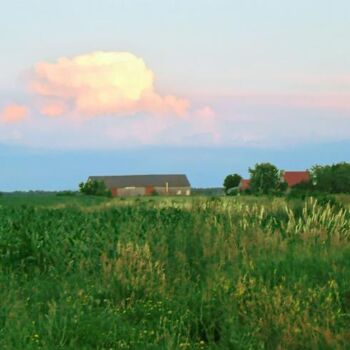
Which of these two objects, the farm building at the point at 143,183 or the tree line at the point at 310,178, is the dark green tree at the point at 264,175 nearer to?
the tree line at the point at 310,178

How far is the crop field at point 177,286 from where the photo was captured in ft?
27.0

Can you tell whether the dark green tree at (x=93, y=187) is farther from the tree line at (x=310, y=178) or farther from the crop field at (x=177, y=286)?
the crop field at (x=177, y=286)

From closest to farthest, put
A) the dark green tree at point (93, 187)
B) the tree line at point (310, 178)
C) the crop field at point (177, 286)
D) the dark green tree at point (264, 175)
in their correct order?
the crop field at point (177, 286) < the dark green tree at point (93, 187) < the tree line at point (310, 178) < the dark green tree at point (264, 175)

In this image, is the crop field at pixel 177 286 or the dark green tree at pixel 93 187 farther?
→ the dark green tree at pixel 93 187

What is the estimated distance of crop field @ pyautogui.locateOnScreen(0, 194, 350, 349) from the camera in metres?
8.22

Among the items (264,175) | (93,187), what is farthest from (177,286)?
(264,175)

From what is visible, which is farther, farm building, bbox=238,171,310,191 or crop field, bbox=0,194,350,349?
farm building, bbox=238,171,310,191

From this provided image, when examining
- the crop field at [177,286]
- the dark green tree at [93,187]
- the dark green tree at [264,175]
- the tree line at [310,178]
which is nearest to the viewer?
the crop field at [177,286]

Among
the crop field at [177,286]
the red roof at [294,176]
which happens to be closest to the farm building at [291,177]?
the red roof at [294,176]

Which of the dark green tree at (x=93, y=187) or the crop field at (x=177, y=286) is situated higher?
the dark green tree at (x=93, y=187)

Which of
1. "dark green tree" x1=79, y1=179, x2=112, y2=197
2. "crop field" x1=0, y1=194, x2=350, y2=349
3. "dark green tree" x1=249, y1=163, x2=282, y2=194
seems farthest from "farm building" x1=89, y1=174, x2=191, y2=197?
"crop field" x1=0, y1=194, x2=350, y2=349

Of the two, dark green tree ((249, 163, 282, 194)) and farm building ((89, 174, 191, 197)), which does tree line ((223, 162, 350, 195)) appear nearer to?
dark green tree ((249, 163, 282, 194))

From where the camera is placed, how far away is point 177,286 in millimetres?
A: 10625

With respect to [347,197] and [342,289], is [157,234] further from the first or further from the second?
[347,197]
